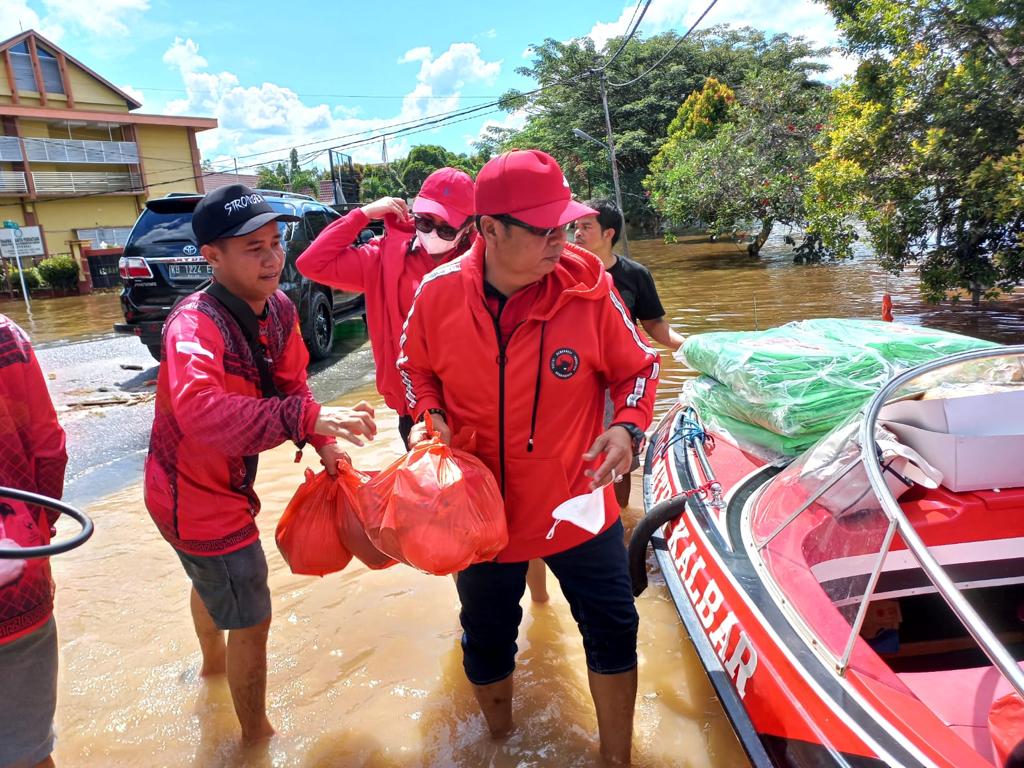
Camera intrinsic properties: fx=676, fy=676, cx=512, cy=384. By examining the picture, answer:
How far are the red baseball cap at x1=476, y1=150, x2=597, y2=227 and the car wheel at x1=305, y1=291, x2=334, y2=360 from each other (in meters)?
6.35

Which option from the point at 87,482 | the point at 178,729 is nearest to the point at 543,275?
the point at 178,729

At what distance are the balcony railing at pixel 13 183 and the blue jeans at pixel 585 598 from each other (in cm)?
3024

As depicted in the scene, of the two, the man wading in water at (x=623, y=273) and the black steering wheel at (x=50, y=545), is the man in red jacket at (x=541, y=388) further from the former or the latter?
the man wading in water at (x=623, y=273)

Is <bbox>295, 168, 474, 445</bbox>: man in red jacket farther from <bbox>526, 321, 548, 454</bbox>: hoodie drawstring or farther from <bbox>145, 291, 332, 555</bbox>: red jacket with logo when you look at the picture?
<bbox>526, 321, 548, 454</bbox>: hoodie drawstring

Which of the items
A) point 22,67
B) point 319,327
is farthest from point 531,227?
point 22,67

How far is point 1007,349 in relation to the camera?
7.88ft

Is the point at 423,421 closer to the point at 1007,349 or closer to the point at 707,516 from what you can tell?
the point at 707,516

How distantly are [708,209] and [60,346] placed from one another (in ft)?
47.9

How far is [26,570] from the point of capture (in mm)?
1641

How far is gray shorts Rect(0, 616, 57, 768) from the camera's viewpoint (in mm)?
1601

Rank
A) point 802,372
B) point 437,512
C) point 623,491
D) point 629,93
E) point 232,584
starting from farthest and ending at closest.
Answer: point 629,93
point 623,491
point 802,372
point 232,584
point 437,512

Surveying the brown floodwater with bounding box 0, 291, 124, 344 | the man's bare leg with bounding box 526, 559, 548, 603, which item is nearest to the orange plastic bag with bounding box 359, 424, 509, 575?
the man's bare leg with bounding box 526, 559, 548, 603

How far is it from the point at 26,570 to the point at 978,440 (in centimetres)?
289

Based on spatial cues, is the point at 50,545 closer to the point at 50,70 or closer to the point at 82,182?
the point at 82,182
